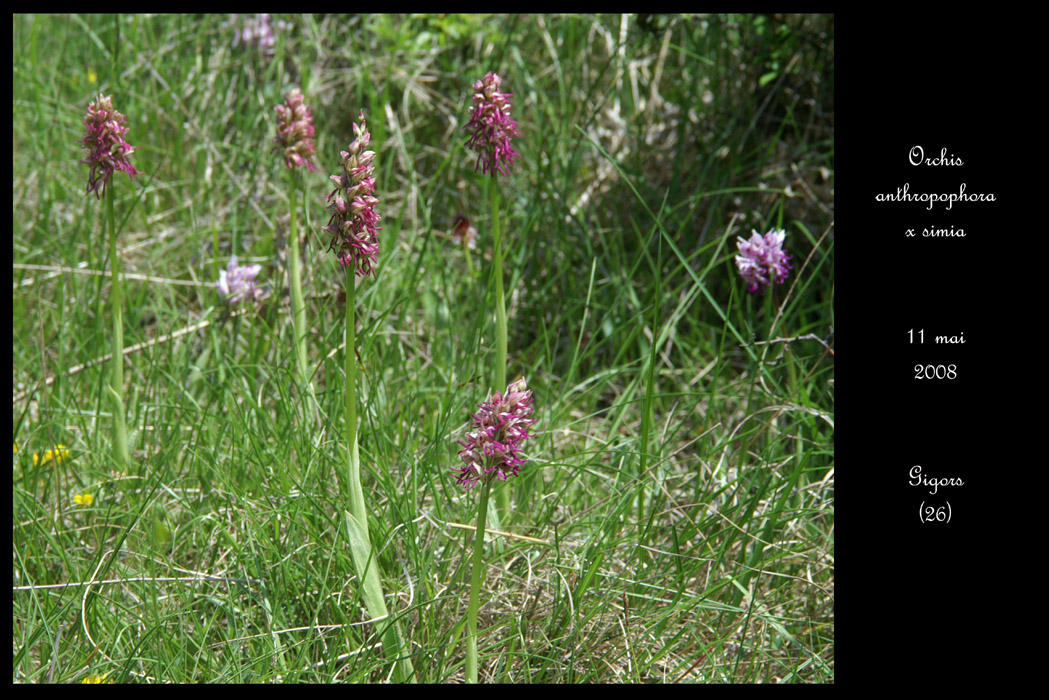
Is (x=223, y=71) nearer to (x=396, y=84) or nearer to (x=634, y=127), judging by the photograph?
(x=396, y=84)

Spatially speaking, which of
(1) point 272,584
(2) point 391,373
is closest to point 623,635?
(1) point 272,584

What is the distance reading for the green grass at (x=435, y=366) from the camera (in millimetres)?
2137

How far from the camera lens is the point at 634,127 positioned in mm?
4242

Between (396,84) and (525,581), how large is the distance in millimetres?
3119


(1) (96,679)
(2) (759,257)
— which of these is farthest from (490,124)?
(1) (96,679)

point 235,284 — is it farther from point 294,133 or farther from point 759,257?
point 759,257

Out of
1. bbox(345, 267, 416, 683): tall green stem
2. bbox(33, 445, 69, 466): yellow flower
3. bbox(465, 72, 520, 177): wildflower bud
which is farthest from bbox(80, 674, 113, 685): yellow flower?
bbox(465, 72, 520, 177): wildflower bud

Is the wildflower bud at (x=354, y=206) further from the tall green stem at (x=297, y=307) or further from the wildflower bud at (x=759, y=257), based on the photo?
the wildflower bud at (x=759, y=257)

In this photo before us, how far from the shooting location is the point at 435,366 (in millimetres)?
2938

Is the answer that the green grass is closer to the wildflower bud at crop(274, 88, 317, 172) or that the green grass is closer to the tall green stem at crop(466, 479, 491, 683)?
the tall green stem at crop(466, 479, 491, 683)

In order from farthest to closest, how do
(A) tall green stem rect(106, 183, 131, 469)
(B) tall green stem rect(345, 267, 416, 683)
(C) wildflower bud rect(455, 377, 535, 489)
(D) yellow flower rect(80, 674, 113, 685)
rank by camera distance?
(A) tall green stem rect(106, 183, 131, 469)
(D) yellow flower rect(80, 674, 113, 685)
(B) tall green stem rect(345, 267, 416, 683)
(C) wildflower bud rect(455, 377, 535, 489)

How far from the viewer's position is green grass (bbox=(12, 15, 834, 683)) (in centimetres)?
214

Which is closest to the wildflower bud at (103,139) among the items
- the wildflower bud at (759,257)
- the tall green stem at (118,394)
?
the tall green stem at (118,394)

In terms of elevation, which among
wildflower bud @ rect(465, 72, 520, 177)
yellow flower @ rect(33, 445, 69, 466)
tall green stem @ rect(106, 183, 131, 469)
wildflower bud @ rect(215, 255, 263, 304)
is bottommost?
yellow flower @ rect(33, 445, 69, 466)
